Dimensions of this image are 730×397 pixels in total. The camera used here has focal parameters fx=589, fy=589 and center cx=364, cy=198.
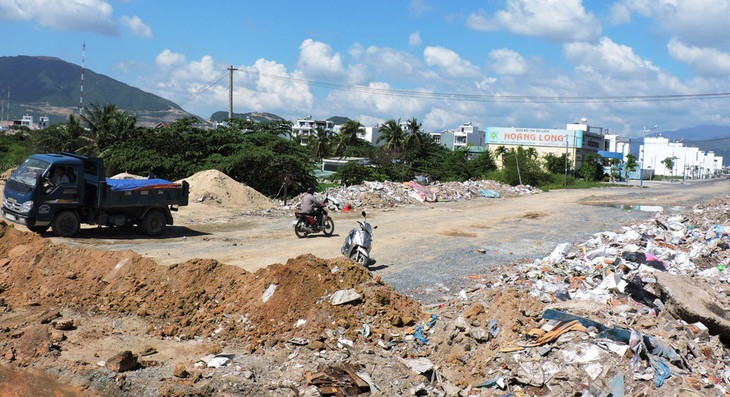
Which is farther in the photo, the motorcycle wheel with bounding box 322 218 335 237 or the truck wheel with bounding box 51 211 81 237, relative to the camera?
the motorcycle wheel with bounding box 322 218 335 237

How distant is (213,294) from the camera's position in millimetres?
9953

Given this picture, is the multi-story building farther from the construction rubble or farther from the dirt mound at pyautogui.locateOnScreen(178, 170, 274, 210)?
the construction rubble

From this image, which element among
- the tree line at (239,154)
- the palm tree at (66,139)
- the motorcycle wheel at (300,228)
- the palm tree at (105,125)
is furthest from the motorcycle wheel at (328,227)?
the palm tree at (66,139)

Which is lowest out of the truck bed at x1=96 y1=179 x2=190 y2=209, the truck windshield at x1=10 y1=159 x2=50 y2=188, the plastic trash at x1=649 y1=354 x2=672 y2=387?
the plastic trash at x1=649 y1=354 x2=672 y2=387

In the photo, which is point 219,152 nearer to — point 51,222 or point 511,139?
point 51,222

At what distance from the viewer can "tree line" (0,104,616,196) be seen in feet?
105

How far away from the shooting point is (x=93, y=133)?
43.0m

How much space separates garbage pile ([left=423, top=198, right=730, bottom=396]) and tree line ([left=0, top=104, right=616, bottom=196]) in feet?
59.6

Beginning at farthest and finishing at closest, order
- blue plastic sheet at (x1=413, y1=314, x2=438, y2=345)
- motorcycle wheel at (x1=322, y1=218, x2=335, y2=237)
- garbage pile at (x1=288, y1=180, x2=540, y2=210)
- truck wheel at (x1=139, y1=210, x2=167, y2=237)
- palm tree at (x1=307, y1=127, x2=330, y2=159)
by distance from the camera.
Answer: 1. palm tree at (x1=307, y1=127, x2=330, y2=159)
2. garbage pile at (x1=288, y1=180, x2=540, y2=210)
3. motorcycle wheel at (x1=322, y1=218, x2=335, y2=237)
4. truck wheel at (x1=139, y1=210, x2=167, y2=237)
5. blue plastic sheet at (x1=413, y1=314, x2=438, y2=345)

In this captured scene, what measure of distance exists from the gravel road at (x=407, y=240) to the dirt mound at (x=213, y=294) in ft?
5.82

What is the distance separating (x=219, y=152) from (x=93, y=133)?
1472 cm

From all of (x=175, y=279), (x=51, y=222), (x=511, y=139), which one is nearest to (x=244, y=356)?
(x=175, y=279)

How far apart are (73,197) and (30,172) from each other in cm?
121

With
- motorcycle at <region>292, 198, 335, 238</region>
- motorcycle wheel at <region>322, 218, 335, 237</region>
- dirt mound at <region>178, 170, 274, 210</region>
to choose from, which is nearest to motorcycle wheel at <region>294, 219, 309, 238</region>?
motorcycle at <region>292, 198, 335, 238</region>
